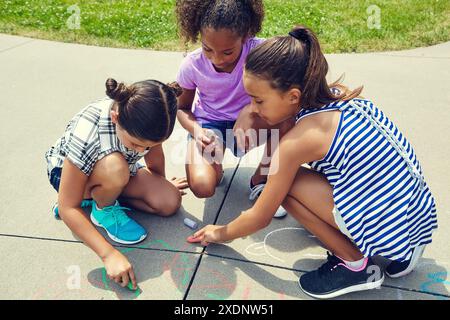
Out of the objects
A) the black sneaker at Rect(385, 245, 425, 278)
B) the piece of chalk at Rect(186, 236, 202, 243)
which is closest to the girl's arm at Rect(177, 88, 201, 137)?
the piece of chalk at Rect(186, 236, 202, 243)

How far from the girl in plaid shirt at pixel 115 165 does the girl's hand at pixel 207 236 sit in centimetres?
26

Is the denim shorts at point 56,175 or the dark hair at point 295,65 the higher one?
the dark hair at point 295,65

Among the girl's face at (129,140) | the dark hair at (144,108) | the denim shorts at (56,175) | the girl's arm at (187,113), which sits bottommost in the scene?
the denim shorts at (56,175)

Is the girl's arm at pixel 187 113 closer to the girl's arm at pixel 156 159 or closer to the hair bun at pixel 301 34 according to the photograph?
the girl's arm at pixel 156 159

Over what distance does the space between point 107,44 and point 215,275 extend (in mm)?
3558

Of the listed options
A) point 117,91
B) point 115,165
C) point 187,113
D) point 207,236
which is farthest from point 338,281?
point 187,113

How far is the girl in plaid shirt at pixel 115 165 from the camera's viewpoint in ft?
5.95

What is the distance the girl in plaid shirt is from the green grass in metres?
2.73

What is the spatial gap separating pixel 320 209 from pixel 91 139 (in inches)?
40.7

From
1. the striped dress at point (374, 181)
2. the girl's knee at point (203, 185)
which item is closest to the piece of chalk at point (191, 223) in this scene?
the girl's knee at point (203, 185)

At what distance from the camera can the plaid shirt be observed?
6.34ft

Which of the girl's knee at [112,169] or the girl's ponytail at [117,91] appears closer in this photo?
the girl's ponytail at [117,91]

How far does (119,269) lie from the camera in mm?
1838

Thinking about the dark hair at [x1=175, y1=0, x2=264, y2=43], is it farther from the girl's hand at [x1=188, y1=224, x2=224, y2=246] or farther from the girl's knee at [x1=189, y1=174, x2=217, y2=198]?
the girl's hand at [x1=188, y1=224, x2=224, y2=246]
